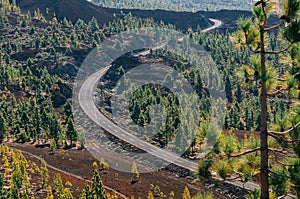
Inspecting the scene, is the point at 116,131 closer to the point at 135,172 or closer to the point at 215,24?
the point at 135,172

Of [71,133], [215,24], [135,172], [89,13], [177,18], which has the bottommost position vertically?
[135,172]

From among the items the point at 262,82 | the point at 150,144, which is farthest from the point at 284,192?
the point at 150,144

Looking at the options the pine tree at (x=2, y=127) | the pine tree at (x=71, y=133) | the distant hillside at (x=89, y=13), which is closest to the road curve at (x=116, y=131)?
the pine tree at (x=71, y=133)

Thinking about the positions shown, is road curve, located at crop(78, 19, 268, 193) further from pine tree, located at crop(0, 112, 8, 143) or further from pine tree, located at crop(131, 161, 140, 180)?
pine tree, located at crop(0, 112, 8, 143)

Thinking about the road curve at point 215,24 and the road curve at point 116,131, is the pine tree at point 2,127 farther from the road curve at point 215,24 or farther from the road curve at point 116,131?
the road curve at point 215,24

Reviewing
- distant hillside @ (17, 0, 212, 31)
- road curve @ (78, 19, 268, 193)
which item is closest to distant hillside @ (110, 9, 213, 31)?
distant hillside @ (17, 0, 212, 31)

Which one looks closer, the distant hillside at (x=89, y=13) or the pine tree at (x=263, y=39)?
the pine tree at (x=263, y=39)

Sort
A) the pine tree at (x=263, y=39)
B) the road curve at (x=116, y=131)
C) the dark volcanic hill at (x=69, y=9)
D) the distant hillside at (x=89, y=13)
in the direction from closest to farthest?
1. the pine tree at (x=263, y=39)
2. the road curve at (x=116, y=131)
3. the dark volcanic hill at (x=69, y=9)
4. the distant hillside at (x=89, y=13)

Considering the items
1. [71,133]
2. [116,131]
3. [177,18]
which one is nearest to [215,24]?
[177,18]
